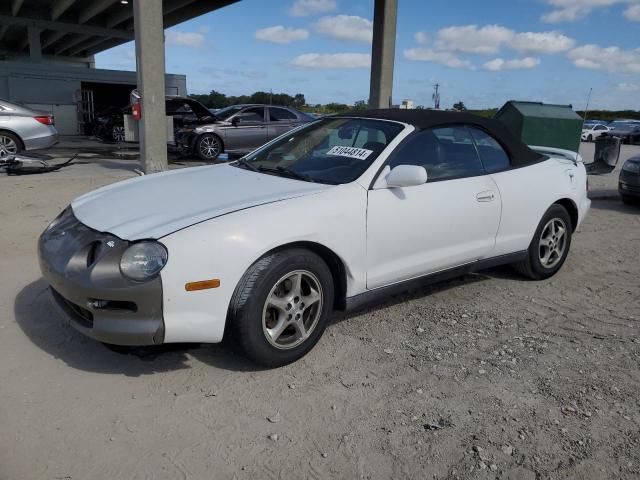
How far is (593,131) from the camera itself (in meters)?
36.9

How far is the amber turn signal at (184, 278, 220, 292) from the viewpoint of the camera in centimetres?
276

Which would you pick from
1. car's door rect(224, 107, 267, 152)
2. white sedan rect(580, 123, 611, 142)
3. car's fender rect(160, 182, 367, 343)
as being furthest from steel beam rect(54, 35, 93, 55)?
car's fender rect(160, 182, 367, 343)

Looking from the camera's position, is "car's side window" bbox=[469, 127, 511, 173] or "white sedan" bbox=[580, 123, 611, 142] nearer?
"car's side window" bbox=[469, 127, 511, 173]

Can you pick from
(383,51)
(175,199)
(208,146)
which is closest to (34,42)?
(208,146)

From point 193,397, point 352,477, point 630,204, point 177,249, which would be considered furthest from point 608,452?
point 630,204

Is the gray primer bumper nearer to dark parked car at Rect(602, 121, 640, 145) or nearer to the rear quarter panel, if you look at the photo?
the rear quarter panel

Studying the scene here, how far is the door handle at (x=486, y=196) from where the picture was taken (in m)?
4.06

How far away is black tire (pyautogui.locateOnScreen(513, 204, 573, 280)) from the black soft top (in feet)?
1.67

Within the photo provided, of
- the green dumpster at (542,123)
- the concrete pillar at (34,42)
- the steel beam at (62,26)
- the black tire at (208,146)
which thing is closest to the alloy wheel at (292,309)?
the green dumpster at (542,123)

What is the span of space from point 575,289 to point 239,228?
3304mm

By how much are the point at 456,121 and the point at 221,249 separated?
232 centimetres

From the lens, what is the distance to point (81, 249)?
9.73 ft

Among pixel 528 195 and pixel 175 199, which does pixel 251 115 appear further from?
pixel 175 199

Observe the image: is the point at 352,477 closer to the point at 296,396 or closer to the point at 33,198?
the point at 296,396
